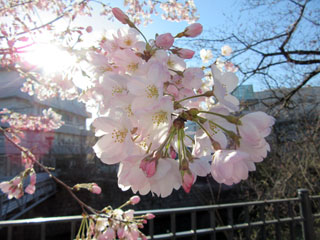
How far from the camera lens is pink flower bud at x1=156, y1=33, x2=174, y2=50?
36cm

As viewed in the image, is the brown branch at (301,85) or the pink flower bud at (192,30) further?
the brown branch at (301,85)

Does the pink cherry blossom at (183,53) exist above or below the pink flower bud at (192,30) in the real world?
below

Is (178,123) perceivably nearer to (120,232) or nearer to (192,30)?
(192,30)

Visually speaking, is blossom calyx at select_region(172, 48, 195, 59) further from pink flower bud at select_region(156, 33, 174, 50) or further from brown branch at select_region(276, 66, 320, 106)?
brown branch at select_region(276, 66, 320, 106)

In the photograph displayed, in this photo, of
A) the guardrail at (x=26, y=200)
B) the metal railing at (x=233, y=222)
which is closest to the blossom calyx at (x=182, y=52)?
the metal railing at (x=233, y=222)

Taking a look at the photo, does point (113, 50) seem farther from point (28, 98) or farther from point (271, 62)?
point (28, 98)

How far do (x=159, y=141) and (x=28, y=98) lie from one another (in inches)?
480

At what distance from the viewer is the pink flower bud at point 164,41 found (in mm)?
355

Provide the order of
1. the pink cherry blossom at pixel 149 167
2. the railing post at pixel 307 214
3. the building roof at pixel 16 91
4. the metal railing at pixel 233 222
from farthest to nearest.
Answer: the building roof at pixel 16 91 → the railing post at pixel 307 214 → the metal railing at pixel 233 222 → the pink cherry blossom at pixel 149 167

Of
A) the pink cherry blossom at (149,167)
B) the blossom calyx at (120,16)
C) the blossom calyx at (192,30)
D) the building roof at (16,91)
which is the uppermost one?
the building roof at (16,91)

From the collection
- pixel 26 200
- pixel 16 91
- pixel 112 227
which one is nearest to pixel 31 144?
pixel 16 91

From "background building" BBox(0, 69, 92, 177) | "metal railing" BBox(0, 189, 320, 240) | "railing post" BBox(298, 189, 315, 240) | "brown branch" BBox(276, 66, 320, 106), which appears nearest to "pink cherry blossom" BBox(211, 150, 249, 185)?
"metal railing" BBox(0, 189, 320, 240)

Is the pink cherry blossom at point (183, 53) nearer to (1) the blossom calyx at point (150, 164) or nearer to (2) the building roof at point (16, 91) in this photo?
(1) the blossom calyx at point (150, 164)

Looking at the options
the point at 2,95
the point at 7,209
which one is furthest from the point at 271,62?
A: the point at 2,95
